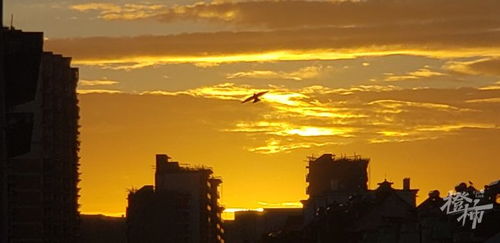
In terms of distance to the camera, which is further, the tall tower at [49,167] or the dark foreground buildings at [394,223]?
the tall tower at [49,167]

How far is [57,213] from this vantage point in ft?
562

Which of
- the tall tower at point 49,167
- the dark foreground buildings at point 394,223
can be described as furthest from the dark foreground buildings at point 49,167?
the dark foreground buildings at point 394,223

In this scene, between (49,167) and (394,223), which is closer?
(394,223)

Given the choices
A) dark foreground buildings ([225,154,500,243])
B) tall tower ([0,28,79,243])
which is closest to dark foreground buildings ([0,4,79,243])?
tall tower ([0,28,79,243])

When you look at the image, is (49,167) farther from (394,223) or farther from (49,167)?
(394,223)

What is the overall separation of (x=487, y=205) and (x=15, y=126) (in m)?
43.3

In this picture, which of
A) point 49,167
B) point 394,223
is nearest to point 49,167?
point 49,167

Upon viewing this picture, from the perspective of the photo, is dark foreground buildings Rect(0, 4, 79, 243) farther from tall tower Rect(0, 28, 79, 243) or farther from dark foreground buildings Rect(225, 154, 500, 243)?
dark foreground buildings Rect(225, 154, 500, 243)

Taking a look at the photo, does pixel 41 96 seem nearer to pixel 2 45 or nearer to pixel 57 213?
pixel 57 213

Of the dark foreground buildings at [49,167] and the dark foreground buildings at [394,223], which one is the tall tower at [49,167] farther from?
the dark foreground buildings at [394,223]

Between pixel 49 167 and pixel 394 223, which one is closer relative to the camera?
pixel 394 223

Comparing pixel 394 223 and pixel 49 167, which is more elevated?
pixel 49 167

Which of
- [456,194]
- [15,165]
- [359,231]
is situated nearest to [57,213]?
[15,165]

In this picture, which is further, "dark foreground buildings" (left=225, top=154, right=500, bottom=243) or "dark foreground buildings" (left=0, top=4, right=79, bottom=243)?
"dark foreground buildings" (left=0, top=4, right=79, bottom=243)
